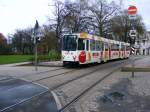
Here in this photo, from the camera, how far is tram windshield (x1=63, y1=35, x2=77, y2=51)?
32.6m

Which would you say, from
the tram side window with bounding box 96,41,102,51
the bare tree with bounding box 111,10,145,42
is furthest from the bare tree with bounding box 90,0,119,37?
the tram side window with bounding box 96,41,102,51

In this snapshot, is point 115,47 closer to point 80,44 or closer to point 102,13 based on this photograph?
point 80,44

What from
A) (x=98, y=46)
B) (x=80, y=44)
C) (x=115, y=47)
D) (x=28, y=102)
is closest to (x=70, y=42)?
(x=80, y=44)

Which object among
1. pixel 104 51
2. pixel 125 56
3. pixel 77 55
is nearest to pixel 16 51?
pixel 125 56

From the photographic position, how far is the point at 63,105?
36.5 ft

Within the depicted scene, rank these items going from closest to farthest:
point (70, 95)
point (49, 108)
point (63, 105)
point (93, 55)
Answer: point (49, 108)
point (63, 105)
point (70, 95)
point (93, 55)

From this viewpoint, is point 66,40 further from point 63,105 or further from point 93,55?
point 63,105

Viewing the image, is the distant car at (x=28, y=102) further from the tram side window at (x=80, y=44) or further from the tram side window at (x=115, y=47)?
the tram side window at (x=115, y=47)

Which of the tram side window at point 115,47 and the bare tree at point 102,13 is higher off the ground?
the bare tree at point 102,13

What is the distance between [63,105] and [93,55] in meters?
24.9

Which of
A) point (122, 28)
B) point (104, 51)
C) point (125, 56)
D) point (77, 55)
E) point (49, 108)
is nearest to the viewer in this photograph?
point (49, 108)

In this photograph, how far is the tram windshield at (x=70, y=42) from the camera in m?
32.6

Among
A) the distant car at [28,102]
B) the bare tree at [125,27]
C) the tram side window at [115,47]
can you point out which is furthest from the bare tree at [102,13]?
the distant car at [28,102]

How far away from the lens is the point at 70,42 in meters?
32.8
